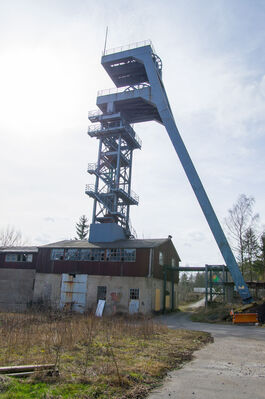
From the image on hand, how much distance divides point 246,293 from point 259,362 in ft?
47.2

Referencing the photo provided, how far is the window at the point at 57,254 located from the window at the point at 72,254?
51cm

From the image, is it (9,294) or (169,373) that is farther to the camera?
(9,294)

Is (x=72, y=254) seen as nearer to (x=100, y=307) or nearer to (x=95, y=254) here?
(x=95, y=254)

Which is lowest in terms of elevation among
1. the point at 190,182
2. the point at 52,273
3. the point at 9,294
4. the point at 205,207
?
the point at 9,294

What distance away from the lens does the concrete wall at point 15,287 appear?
30.7m

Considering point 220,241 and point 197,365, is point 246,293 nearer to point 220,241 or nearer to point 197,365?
point 220,241

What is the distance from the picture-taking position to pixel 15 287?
31375 mm

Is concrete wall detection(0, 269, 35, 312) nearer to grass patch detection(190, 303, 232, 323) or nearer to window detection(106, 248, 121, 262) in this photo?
window detection(106, 248, 121, 262)

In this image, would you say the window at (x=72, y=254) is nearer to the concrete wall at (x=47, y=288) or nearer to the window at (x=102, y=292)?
the concrete wall at (x=47, y=288)

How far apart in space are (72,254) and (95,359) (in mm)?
21358

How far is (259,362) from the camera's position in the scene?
8531mm

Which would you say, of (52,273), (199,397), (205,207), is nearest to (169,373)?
(199,397)

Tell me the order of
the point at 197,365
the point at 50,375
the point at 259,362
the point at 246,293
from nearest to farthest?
1. the point at 50,375
2. the point at 197,365
3. the point at 259,362
4. the point at 246,293

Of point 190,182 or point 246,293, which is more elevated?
point 190,182
